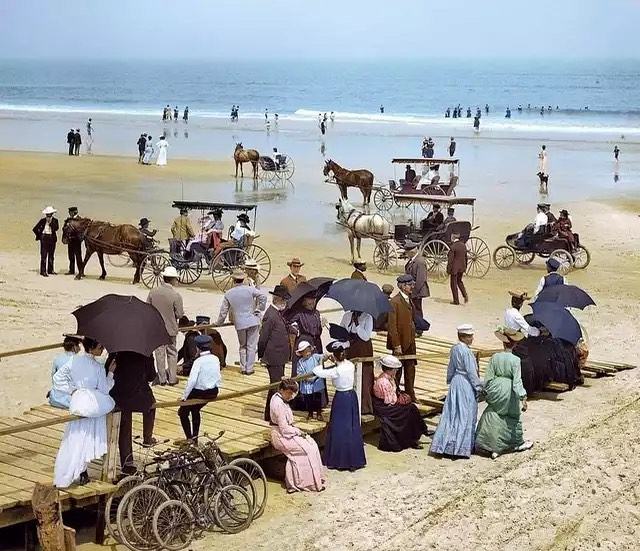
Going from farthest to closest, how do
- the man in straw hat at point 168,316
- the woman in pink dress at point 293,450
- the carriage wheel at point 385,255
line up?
the carriage wheel at point 385,255 → the man in straw hat at point 168,316 → the woman in pink dress at point 293,450

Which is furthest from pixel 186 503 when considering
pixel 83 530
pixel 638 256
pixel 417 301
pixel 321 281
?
pixel 638 256

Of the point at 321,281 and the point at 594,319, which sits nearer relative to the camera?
the point at 321,281

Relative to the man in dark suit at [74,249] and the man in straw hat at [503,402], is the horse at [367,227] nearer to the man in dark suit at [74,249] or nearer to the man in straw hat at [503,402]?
the man in dark suit at [74,249]

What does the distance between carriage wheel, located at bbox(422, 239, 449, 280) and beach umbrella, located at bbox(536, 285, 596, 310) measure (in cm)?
788

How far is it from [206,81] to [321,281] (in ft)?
597

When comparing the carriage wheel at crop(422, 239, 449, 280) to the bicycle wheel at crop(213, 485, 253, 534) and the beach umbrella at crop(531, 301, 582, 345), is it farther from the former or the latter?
the bicycle wheel at crop(213, 485, 253, 534)

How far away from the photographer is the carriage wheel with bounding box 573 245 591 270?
25516 millimetres

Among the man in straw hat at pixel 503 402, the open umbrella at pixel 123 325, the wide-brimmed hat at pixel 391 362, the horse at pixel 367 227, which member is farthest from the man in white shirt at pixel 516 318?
the horse at pixel 367 227

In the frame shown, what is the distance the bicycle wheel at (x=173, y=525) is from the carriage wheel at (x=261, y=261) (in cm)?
1214

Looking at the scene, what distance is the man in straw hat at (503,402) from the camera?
12.8 metres

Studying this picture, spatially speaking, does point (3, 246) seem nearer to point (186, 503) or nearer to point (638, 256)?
point (638, 256)

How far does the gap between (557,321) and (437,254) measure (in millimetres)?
9273

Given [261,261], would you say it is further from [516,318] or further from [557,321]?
[516,318]

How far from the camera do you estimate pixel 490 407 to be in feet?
42.5
